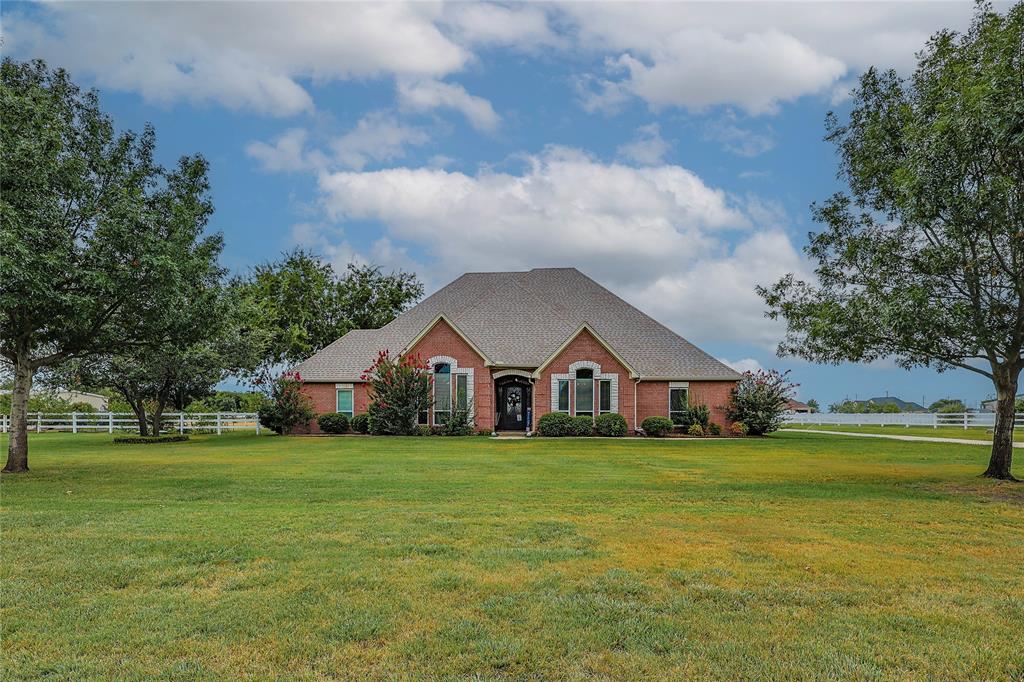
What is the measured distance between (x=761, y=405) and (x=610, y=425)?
296 inches

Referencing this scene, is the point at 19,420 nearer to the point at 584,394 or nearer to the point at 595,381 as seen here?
the point at 584,394

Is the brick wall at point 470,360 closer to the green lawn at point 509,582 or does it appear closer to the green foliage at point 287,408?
the green foliage at point 287,408

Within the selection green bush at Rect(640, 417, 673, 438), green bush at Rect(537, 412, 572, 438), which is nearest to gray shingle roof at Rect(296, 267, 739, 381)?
green bush at Rect(640, 417, 673, 438)

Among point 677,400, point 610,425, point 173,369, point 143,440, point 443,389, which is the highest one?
point 173,369

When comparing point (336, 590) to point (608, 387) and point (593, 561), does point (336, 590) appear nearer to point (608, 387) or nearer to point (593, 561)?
point (593, 561)

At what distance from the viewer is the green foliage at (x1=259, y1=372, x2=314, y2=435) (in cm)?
3481

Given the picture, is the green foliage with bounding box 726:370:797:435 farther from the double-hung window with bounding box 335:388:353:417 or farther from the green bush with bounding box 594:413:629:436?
the double-hung window with bounding box 335:388:353:417

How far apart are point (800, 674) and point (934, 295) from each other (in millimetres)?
13517

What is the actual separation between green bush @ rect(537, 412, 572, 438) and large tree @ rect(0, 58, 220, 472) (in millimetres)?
17699

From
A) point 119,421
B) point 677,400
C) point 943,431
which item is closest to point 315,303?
point 119,421

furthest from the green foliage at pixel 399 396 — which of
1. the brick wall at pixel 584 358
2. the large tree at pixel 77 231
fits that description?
the large tree at pixel 77 231

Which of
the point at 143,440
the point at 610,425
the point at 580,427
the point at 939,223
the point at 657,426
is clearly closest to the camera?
the point at 939,223

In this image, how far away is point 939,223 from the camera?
15.0 meters

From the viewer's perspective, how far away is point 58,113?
56.6ft
